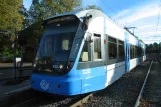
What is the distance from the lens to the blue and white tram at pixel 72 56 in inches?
247

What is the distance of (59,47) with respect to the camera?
675cm

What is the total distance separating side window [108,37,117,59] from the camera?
8.48 metres

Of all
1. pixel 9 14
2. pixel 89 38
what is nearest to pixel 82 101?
pixel 89 38

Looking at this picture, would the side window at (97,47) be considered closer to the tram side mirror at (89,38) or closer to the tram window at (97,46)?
the tram window at (97,46)

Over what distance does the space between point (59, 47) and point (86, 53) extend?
0.95 metres

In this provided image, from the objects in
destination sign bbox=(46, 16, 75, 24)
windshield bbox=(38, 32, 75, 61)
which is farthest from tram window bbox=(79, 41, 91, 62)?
destination sign bbox=(46, 16, 75, 24)

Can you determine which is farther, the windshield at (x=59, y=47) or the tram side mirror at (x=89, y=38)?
the tram side mirror at (x=89, y=38)

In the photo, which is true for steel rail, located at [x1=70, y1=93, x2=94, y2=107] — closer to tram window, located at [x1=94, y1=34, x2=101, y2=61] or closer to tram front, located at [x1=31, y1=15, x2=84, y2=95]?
tram front, located at [x1=31, y1=15, x2=84, y2=95]

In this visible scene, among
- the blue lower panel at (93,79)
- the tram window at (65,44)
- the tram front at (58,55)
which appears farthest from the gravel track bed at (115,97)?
the tram window at (65,44)

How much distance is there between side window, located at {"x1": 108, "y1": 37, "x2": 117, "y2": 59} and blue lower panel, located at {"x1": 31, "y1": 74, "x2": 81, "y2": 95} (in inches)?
105

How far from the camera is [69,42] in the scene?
21.5 feet

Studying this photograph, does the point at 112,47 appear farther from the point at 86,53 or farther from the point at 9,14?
the point at 9,14

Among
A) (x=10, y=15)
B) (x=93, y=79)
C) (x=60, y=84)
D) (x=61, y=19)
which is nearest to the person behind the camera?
(x=60, y=84)

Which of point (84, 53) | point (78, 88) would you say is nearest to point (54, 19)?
point (84, 53)
